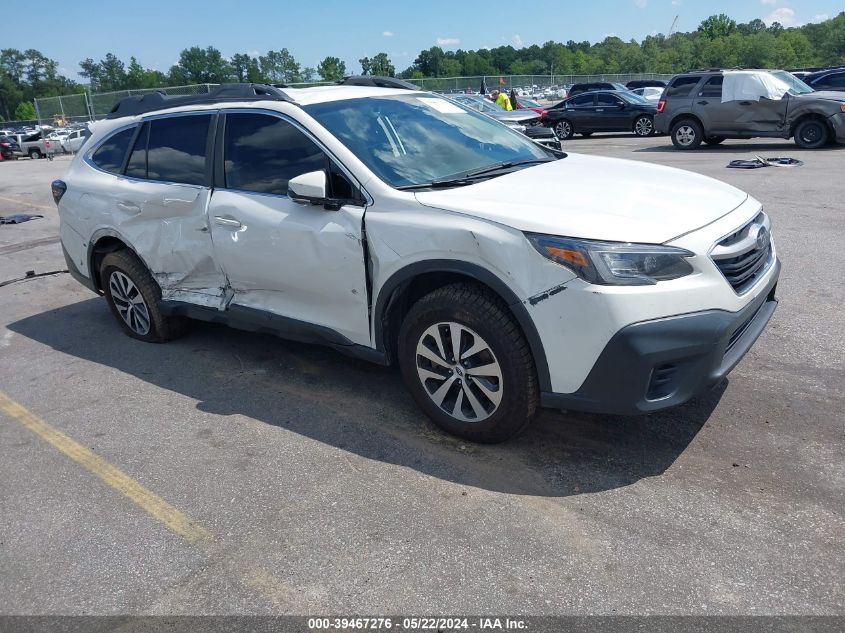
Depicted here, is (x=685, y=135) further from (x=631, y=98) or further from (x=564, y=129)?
(x=564, y=129)

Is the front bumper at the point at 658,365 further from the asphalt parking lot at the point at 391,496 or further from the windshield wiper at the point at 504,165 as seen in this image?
the windshield wiper at the point at 504,165

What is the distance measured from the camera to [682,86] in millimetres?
16562

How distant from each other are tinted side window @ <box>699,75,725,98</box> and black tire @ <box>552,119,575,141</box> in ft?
21.2

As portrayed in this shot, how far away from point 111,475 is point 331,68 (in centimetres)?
7745

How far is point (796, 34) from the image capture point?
8194cm

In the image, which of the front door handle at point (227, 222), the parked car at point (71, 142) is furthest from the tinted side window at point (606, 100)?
the parked car at point (71, 142)

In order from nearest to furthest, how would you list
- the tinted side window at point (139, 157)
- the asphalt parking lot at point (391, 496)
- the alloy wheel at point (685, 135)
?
1. the asphalt parking lot at point (391, 496)
2. the tinted side window at point (139, 157)
3. the alloy wheel at point (685, 135)

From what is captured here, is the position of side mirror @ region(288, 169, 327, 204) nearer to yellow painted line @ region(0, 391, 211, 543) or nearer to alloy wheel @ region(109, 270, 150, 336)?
yellow painted line @ region(0, 391, 211, 543)

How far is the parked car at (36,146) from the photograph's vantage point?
3278cm

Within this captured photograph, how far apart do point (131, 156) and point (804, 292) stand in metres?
5.44

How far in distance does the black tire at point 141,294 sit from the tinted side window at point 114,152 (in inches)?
27.0

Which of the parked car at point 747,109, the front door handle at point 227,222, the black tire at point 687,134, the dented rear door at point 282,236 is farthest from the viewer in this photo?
the black tire at point 687,134

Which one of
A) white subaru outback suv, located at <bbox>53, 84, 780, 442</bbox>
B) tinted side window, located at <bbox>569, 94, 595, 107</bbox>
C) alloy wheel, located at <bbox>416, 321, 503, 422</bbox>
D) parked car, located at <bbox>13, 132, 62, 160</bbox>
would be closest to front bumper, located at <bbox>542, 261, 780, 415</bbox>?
white subaru outback suv, located at <bbox>53, 84, 780, 442</bbox>

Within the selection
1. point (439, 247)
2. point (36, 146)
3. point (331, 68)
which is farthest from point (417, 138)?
point (331, 68)
